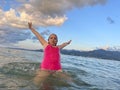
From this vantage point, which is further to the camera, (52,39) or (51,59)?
(51,59)

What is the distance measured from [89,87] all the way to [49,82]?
1.85 metres

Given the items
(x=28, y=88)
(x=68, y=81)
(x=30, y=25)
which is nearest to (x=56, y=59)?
(x=68, y=81)

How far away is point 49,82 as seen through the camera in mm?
12156

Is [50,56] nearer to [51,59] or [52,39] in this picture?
[51,59]

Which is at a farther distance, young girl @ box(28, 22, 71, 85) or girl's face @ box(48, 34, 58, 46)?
young girl @ box(28, 22, 71, 85)

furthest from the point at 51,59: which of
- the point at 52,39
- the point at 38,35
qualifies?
the point at 38,35

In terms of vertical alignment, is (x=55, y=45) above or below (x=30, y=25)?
below

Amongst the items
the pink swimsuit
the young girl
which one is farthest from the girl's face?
the pink swimsuit

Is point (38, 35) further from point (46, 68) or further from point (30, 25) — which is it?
point (46, 68)

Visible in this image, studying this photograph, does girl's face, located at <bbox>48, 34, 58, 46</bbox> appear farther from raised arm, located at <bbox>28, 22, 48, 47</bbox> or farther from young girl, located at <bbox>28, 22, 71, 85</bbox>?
raised arm, located at <bbox>28, 22, 48, 47</bbox>

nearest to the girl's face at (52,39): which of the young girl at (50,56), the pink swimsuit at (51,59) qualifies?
the young girl at (50,56)

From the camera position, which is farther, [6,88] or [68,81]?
[68,81]

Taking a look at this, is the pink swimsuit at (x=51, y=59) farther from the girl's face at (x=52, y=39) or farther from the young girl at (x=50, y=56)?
the girl's face at (x=52, y=39)

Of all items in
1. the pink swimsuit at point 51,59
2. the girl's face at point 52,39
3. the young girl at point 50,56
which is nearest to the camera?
the girl's face at point 52,39
